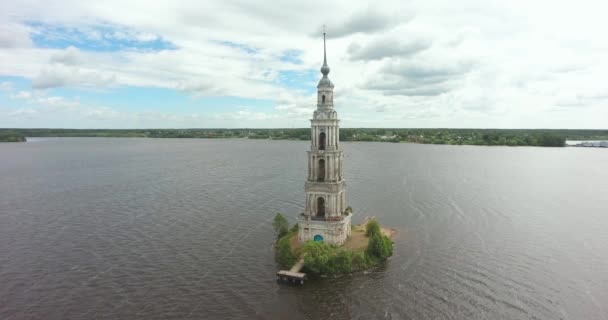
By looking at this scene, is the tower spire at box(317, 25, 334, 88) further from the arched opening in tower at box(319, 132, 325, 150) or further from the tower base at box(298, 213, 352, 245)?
the tower base at box(298, 213, 352, 245)

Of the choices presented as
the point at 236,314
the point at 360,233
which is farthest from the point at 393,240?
the point at 236,314

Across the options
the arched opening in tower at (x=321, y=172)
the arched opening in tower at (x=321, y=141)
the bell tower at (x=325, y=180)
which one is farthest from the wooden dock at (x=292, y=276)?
the arched opening in tower at (x=321, y=141)

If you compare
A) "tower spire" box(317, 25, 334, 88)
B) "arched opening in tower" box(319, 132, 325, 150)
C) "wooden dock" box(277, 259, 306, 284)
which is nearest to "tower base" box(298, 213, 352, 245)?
"wooden dock" box(277, 259, 306, 284)

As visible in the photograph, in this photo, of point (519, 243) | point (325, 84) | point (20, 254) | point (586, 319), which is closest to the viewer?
point (586, 319)

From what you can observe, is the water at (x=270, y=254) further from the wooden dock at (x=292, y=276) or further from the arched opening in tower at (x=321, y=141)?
the arched opening in tower at (x=321, y=141)

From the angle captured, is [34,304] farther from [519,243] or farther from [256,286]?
[519,243]

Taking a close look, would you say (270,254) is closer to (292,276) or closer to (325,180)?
(292,276)
